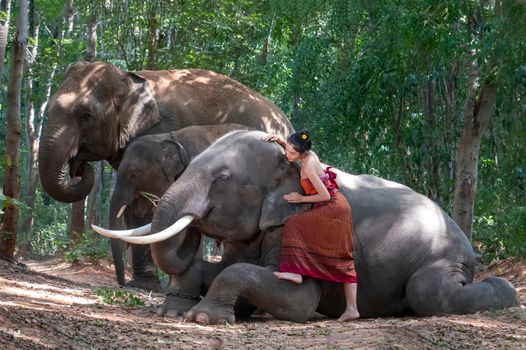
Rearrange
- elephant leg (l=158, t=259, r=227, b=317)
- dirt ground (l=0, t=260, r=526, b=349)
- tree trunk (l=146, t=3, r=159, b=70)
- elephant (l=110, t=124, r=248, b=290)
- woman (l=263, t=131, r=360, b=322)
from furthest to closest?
tree trunk (l=146, t=3, r=159, b=70)
elephant (l=110, t=124, r=248, b=290)
elephant leg (l=158, t=259, r=227, b=317)
woman (l=263, t=131, r=360, b=322)
dirt ground (l=0, t=260, r=526, b=349)

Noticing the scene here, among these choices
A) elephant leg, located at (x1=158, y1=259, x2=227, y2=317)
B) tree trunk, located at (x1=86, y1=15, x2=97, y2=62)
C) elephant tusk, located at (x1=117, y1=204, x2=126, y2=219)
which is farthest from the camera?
tree trunk, located at (x1=86, y1=15, x2=97, y2=62)

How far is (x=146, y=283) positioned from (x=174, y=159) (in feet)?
6.56

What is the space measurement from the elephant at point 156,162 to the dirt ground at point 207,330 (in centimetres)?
282

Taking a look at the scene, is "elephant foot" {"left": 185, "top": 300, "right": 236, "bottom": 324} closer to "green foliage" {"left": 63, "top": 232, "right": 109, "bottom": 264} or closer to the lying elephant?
the lying elephant

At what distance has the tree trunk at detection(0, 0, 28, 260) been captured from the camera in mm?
11219

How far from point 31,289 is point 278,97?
801 inches

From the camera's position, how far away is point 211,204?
27.9ft

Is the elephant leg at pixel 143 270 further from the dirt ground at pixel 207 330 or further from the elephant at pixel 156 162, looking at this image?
the dirt ground at pixel 207 330

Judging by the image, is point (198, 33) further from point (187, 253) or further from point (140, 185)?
point (187, 253)

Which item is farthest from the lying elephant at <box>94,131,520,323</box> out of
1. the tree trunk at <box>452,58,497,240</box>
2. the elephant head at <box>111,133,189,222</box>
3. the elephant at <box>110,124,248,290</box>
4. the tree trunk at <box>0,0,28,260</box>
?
the tree trunk at <box>452,58,497,240</box>

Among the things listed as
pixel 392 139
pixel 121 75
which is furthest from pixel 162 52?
pixel 121 75

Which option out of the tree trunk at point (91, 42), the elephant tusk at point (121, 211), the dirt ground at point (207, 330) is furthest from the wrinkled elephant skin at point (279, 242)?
the tree trunk at point (91, 42)

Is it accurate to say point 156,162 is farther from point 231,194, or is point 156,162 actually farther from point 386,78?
point 386,78

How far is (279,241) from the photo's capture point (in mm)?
8586
